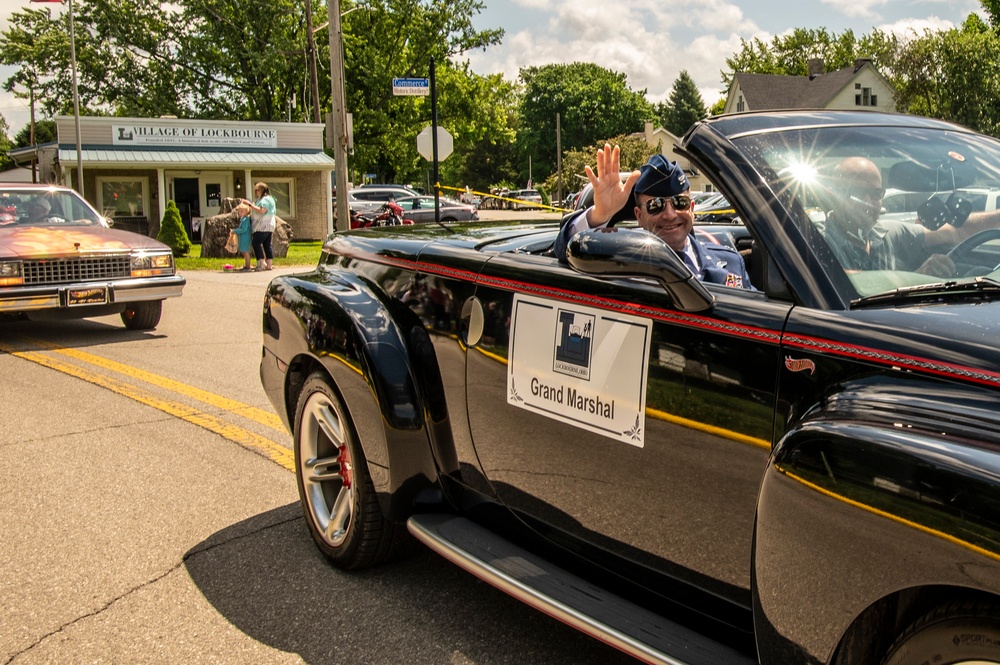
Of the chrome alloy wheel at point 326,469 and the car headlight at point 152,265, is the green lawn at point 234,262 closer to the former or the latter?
the car headlight at point 152,265

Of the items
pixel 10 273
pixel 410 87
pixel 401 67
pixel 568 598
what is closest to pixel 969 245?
pixel 568 598

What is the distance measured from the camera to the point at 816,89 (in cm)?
6506

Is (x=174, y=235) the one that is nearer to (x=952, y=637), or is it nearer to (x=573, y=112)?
(x=952, y=637)

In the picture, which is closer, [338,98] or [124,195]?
[338,98]

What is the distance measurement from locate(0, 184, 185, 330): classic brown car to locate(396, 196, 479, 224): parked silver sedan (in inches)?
884

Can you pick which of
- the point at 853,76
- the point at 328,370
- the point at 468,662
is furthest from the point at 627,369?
the point at 853,76

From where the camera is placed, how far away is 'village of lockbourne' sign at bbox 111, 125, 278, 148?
31672 millimetres

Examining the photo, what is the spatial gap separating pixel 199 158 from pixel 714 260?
31237mm

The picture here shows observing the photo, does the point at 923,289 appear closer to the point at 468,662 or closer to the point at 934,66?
the point at 468,662

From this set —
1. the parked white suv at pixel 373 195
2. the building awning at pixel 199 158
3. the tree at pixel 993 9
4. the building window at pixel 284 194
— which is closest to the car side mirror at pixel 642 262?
the building awning at pixel 199 158

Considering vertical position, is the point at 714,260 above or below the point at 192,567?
above

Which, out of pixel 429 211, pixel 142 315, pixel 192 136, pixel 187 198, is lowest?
pixel 142 315

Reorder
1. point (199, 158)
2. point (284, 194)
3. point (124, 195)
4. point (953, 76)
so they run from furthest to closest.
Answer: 1. point (953, 76)
2. point (284, 194)
3. point (124, 195)
4. point (199, 158)

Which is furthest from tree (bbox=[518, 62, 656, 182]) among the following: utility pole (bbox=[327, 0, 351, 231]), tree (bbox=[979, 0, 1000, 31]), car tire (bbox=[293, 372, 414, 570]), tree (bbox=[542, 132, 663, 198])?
car tire (bbox=[293, 372, 414, 570])
